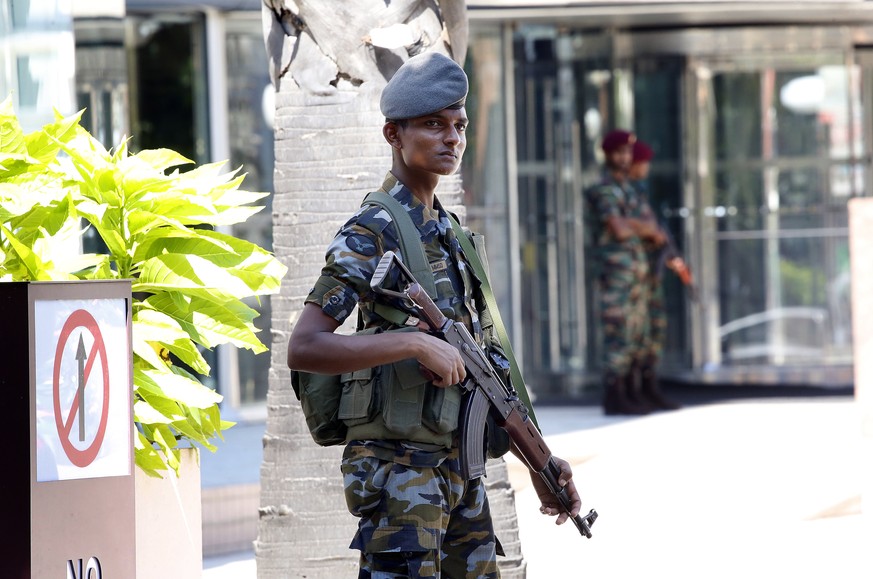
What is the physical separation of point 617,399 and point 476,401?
21.4 ft

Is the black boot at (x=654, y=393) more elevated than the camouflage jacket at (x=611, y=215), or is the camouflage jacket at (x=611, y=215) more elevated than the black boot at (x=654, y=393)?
the camouflage jacket at (x=611, y=215)

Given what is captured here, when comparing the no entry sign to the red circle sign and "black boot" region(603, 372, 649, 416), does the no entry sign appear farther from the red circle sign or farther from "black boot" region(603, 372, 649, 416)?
"black boot" region(603, 372, 649, 416)

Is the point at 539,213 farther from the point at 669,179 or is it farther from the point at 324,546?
the point at 324,546

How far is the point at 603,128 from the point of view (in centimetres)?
1129

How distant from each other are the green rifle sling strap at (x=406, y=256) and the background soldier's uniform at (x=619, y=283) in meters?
6.29

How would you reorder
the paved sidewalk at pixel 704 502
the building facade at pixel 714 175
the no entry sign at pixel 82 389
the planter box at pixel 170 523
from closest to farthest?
the no entry sign at pixel 82 389
the planter box at pixel 170 523
the paved sidewalk at pixel 704 502
the building facade at pixel 714 175

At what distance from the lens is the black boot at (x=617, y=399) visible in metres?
9.48

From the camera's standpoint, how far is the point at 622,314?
937 centimetres

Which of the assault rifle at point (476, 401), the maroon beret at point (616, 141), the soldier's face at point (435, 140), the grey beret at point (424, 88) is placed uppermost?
the maroon beret at point (616, 141)

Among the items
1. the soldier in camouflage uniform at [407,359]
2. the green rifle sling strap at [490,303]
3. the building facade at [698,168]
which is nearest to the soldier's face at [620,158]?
the building facade at [698,168]

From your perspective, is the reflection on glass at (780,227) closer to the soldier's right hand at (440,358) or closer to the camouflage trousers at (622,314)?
the camouflage trousers at (622,314)

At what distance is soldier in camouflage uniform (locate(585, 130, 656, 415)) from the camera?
30.5 ft

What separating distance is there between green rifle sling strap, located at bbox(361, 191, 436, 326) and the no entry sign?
58cm

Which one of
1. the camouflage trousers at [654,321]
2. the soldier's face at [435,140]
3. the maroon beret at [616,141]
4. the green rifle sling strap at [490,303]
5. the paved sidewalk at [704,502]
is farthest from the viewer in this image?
the camouflage trousers at [654,321]
